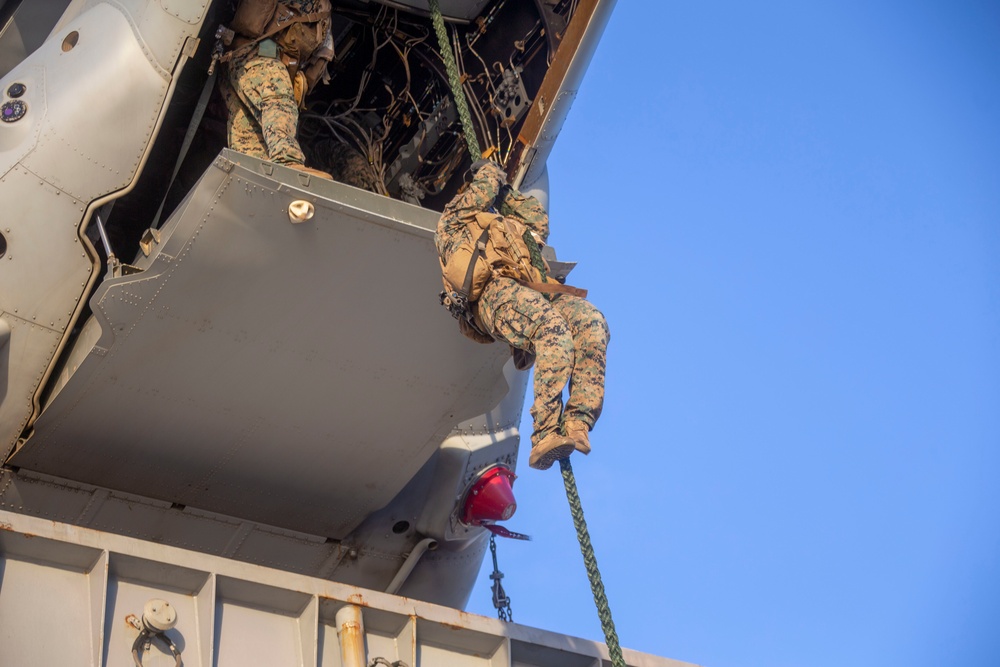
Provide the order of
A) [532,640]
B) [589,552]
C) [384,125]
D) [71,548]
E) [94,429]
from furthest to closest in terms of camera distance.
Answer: [384,125], [94,429], [532,640], [71,548], [589,552]

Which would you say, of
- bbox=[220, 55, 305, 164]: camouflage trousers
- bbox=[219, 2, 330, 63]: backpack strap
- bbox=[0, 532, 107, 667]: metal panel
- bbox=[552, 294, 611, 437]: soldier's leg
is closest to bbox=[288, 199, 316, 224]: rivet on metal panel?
bbox=[220, 55, 305, 164]: camouflage trousers

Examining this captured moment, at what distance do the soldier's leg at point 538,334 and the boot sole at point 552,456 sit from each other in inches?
4.5

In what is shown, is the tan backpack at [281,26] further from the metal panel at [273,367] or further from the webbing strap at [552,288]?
the webbing strap at [552,288]

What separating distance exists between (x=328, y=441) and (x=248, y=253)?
189cm

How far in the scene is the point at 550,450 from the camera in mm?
7988

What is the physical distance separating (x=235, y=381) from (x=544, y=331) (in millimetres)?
3454

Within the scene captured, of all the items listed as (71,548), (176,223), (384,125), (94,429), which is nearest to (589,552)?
(71,548)

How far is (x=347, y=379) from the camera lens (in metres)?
11.4

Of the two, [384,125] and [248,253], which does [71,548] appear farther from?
[384,125]

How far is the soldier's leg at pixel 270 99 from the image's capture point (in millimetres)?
11359

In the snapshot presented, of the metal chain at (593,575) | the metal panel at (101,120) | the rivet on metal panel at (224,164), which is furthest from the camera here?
the metal panel at (101,120)

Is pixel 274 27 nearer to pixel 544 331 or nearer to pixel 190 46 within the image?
pixel 190 46

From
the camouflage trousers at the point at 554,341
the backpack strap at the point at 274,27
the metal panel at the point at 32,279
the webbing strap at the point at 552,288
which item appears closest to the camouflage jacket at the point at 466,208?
the camouflage trousers at the point at 554,341

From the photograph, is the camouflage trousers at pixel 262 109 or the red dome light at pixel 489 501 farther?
the red dome light at pixel 489 501
